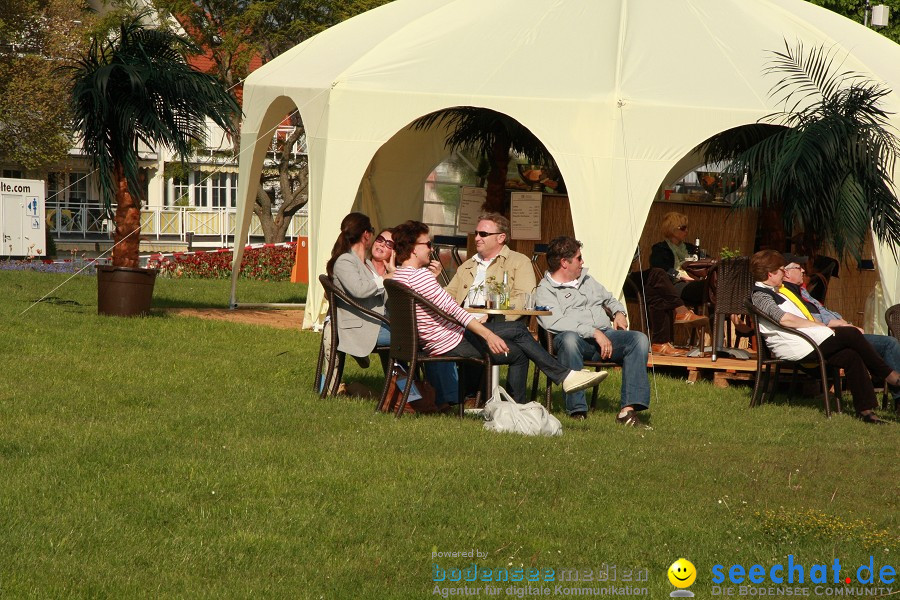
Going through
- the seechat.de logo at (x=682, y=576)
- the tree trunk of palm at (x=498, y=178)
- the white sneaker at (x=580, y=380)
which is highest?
the tree trunk of palm at (x=498, y=178)

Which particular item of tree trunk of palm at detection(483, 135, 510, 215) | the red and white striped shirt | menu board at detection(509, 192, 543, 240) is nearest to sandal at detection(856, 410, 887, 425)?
the red and white striped shirt

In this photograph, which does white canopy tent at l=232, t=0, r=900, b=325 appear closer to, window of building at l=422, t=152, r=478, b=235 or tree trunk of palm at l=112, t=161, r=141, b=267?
tree trunk of palm at l=112, t=161, r=141, b=267

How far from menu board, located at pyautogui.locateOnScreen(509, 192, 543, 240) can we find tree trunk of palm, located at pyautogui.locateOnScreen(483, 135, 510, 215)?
32cm

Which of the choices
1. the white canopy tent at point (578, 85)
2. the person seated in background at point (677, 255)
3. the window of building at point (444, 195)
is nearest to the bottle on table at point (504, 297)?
the white canopy tent at point (578, 85)

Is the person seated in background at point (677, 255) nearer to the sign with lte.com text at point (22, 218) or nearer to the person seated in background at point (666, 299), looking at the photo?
the person seated in background at point (666, 299)

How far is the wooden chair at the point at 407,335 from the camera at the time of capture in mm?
7910

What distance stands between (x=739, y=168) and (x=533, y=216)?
3.41 metres

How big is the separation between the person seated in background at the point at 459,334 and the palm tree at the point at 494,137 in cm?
660

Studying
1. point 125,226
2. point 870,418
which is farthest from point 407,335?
point 125,226

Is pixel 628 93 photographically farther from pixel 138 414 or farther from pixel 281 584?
pixel 281 584

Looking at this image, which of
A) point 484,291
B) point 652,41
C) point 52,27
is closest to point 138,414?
point 484,291

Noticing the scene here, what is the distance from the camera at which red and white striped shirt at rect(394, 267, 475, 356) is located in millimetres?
8016

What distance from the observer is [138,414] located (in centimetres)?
783

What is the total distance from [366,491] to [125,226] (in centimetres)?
821
